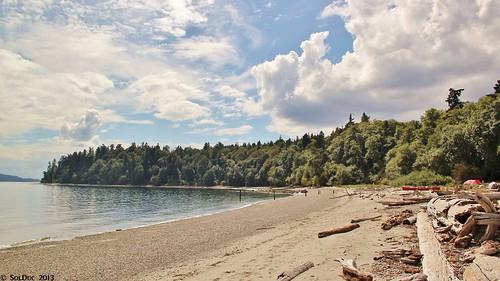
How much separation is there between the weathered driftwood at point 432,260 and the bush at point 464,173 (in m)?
50.7

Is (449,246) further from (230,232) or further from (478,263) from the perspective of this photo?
(230,232)

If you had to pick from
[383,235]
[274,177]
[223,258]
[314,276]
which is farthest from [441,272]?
[274,177]

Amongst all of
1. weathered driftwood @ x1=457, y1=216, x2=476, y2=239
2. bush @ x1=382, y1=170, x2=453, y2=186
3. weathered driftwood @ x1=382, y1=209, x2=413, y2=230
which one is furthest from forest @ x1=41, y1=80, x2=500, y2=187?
weathered driftwood @ x1=457, y1=216, x2=476, y2=239

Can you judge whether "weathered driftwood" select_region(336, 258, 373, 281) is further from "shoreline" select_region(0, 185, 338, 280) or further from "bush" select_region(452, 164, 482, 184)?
"bush" select_region(452, 164, 482, 184)

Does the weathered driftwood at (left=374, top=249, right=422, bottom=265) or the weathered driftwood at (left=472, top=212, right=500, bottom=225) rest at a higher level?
the weathered driftwood at (left=472, top=212, right=500, bottom=225)

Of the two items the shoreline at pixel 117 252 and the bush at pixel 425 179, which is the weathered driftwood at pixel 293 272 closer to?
the shoreline at pixel 117 252

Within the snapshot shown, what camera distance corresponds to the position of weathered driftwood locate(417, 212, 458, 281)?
730 centimetres

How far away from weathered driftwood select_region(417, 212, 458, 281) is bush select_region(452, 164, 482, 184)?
166 ft

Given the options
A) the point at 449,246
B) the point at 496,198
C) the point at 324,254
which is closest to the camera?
the point at 449,246

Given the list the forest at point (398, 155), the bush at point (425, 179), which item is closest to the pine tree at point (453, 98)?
the forest at point (398, 155)

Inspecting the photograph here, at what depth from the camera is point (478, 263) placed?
7.24m

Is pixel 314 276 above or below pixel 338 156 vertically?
below

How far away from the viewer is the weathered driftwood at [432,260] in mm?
7300

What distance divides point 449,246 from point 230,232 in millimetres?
15277
